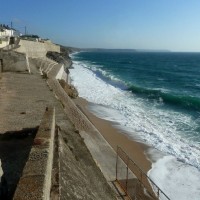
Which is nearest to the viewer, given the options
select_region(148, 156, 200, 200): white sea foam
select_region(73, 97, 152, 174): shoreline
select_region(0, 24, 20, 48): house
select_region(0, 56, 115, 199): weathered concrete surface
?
select_region(0, 56, 115, 199): weathered concrete surface

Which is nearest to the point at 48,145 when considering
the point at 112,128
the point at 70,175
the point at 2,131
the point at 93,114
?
the point at 70,175

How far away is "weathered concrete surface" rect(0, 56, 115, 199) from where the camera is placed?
6.68 m

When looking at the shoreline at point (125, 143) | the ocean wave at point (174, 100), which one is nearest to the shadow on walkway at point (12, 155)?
the shoreline at point (125, 143)

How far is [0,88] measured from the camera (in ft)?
49.8

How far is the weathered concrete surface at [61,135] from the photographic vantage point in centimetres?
668

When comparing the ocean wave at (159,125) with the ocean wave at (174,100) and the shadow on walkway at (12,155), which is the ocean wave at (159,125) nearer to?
the ocean wave at (174,100)

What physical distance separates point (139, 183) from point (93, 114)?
437 inches

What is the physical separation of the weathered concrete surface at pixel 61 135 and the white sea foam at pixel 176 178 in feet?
11.2

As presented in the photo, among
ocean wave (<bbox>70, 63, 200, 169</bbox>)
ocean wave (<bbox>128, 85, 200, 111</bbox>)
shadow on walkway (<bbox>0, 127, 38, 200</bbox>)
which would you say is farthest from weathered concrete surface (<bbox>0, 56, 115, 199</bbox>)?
ocean wave (<bbox>128, 85, 200, 111</bbox>)

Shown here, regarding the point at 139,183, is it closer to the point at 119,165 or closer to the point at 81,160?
the point at 119,165

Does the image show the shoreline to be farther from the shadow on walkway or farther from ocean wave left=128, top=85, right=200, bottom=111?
ocean wave left=128, top=85, right=200, bottom=111

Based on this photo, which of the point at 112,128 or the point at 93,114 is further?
A: the point at 93,114

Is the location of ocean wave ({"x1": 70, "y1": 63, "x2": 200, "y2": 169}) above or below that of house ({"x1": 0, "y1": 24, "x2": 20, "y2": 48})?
below

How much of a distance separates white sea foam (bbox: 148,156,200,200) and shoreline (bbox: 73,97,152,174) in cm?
49
